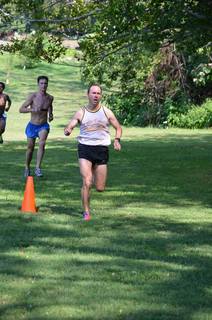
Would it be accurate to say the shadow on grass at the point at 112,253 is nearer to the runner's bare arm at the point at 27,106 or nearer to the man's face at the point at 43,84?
the runner's bare arm at the point at 27,106

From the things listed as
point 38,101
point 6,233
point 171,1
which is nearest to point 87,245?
point 6,233

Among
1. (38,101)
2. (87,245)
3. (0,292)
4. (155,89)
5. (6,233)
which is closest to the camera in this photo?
(0,292)

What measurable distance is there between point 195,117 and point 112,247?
93.4ft

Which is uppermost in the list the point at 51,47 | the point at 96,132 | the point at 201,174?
the point at 51,47

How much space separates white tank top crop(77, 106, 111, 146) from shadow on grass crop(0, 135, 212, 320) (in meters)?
1.04

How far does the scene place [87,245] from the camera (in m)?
8.81

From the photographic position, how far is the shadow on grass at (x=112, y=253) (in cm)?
629

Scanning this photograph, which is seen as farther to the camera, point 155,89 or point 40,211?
point 155,89

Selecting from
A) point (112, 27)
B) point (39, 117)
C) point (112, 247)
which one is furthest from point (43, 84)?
point (112, 247)

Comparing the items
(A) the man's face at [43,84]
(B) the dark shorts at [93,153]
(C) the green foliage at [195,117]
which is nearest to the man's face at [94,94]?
(B) the dark shorts at [93,153]

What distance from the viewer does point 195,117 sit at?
36750 mm

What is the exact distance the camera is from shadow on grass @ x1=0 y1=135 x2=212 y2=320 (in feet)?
20.6

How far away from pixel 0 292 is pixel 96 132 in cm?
472

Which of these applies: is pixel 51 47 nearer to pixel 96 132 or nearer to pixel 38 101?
pixel 38 101
